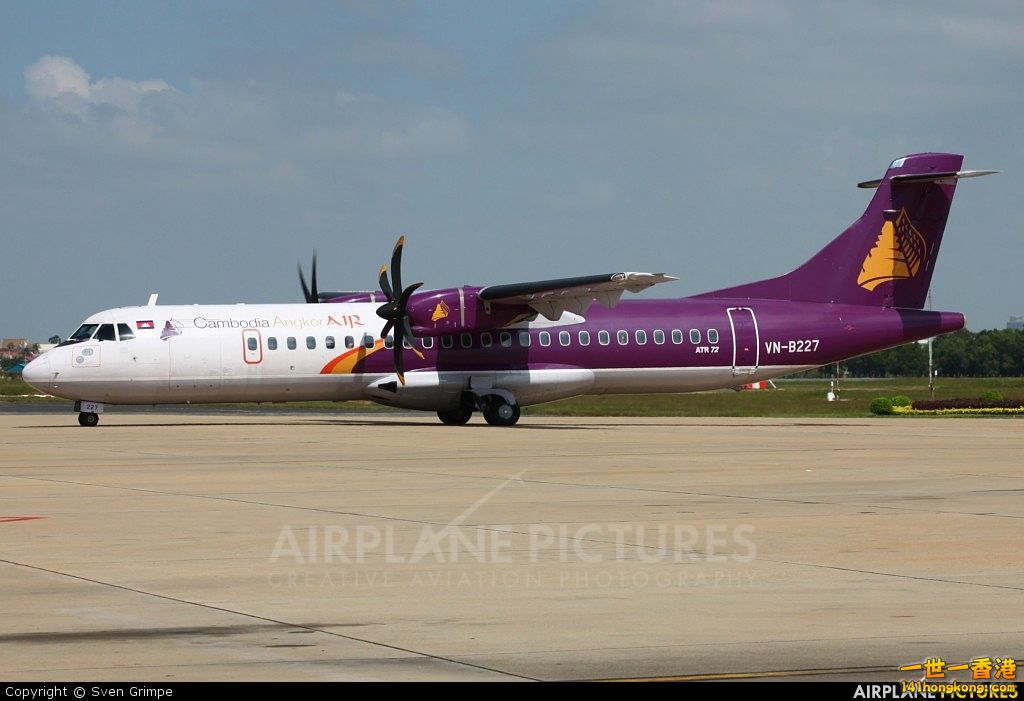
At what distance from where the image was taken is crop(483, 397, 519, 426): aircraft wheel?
123 feet

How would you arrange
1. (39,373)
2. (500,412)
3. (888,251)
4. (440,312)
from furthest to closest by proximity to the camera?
(888,251)
(500,412)
(440,312)
(39,373)

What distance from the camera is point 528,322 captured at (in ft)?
125

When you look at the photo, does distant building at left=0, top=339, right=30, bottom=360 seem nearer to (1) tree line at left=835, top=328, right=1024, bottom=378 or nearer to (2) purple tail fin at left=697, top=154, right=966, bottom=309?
(1) tree line at left=835, top=328, right=1024, bottom=378

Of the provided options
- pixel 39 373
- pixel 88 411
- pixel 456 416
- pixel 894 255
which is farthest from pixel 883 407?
pixel 39 373

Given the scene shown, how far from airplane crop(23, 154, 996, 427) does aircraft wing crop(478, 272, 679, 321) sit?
47mm

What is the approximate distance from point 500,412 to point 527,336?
2201 millimetres

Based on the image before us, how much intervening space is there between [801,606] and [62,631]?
4.58m

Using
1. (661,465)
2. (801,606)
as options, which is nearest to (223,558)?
(801,606)

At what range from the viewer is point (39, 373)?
34875 millimetres

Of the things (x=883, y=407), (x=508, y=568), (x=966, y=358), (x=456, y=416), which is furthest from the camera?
(x=966, y=358)

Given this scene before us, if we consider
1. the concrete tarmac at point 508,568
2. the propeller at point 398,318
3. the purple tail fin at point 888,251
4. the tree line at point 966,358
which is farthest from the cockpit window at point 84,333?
the tree line at point 966,358

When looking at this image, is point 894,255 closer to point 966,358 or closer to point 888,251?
point 888,251

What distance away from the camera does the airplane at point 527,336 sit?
35625 millimetres

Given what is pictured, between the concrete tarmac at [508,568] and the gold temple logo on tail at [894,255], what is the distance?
704 inches
